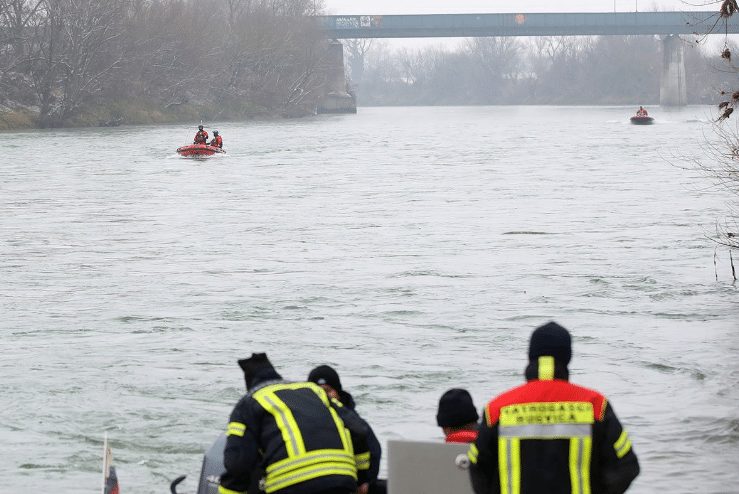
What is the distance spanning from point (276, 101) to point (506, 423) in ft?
331

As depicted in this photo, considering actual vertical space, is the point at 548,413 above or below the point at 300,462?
above

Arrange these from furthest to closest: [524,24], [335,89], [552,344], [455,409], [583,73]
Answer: [583,73]
[335,89]
[524,24]
[455,409]
[552,344]

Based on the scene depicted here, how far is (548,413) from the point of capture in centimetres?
457

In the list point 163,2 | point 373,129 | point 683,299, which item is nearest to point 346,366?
point 683,299

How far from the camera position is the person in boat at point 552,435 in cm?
457

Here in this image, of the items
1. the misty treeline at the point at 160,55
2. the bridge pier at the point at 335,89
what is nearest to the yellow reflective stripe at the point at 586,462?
the misty treeline at the point at 160,55

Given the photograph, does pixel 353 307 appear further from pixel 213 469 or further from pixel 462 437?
→ pixel 462 437

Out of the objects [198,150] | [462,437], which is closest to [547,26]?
[198,150]

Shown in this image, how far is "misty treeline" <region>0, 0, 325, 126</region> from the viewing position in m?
77.2

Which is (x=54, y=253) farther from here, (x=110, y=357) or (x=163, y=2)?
(x=163, y=2)

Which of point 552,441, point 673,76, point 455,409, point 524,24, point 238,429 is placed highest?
point 524,24

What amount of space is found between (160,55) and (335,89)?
135 feet

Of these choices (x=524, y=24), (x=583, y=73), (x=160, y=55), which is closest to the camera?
(x=160, y=55)

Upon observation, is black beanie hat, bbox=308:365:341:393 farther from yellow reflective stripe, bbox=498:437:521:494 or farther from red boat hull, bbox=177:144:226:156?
red boat hull, bbox=177:144:226:156
